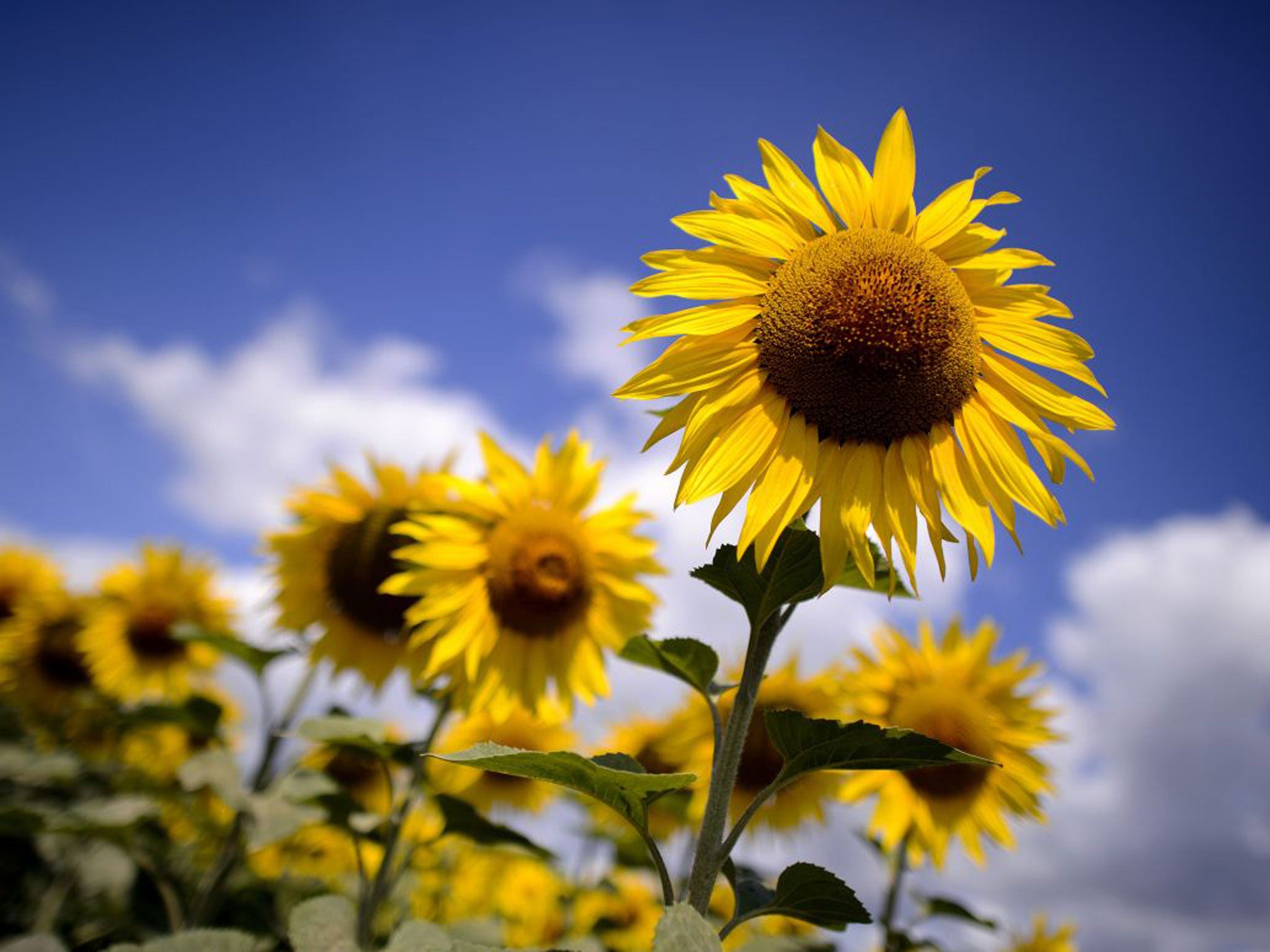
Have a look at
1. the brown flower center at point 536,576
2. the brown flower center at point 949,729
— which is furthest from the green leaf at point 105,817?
the brown flower center at point 949,729

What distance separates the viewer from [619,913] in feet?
20.5

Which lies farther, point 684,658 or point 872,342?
point 684,658

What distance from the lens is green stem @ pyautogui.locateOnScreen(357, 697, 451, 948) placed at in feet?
10.1

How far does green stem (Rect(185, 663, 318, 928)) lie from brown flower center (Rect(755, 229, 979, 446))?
265 cm

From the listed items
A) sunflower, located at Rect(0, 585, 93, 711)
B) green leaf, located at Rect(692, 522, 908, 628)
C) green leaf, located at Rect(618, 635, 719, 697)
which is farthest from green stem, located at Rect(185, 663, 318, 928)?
sunflower, located at Rect(0, 585, 93, 711)

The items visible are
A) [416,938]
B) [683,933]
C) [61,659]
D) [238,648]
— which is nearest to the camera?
[683,933]

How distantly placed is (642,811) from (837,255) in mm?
1415

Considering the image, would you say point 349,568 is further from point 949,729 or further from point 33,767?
point 949,729

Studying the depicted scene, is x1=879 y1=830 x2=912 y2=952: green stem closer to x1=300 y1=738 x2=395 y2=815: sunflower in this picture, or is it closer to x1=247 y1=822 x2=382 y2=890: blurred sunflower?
x1=300 y1=738 x2=395 y2=815: sunflower

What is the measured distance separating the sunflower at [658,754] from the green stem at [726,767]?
2.23 metres

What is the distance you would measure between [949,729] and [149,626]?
17.9ft

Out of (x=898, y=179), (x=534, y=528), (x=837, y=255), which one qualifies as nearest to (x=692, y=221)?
(x=837, y=255)

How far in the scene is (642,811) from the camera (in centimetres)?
192

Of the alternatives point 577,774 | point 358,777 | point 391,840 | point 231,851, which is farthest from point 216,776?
point 577,774
